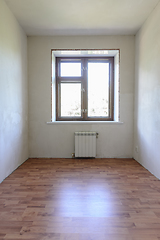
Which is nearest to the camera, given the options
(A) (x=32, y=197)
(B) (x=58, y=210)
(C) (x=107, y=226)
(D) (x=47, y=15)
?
(C) (x=107, y=226)

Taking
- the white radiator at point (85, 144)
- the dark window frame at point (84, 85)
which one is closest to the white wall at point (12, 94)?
the dark window frame at point (84, 85)

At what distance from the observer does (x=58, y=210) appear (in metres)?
1.93

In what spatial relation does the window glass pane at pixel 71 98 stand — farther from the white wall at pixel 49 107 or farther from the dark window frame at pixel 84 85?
the white wall at pixel 49 107

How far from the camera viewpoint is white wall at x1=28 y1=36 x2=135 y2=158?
162 inches

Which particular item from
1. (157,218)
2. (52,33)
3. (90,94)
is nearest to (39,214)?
(157,218)

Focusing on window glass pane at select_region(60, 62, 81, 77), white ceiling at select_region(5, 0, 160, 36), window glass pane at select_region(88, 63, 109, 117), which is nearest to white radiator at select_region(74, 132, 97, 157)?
window glass pane at select_region(88, 63, 109, 117)

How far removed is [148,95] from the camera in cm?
334

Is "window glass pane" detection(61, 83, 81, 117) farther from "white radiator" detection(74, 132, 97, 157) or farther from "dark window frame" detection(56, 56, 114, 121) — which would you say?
"white radiator" detection(74, 132, 97, 157)

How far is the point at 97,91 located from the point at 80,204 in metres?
3.05

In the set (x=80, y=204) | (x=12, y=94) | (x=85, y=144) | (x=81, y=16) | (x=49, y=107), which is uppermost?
(x=81, y=16)

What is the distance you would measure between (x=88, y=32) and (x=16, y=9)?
159 cm

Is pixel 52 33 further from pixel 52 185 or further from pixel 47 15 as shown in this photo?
pixel 52 185

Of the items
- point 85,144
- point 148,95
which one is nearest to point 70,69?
point 85,144

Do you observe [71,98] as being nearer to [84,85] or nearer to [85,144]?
[84,85]
